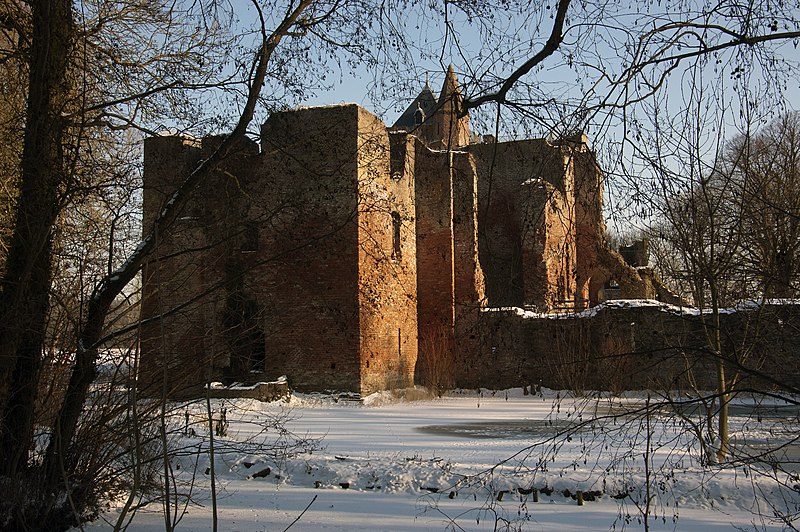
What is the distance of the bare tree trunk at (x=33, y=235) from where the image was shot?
615 centimetres

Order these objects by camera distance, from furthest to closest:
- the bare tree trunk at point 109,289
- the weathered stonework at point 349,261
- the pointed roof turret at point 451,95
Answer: the weathered stonework at point 349,261
the bare tree trunk at point 109,289
the pointed roof turret at point 451,95

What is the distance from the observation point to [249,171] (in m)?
10.8

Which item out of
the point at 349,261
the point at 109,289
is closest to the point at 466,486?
the point at 109,289

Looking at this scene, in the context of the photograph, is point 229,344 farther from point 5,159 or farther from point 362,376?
point 362,376

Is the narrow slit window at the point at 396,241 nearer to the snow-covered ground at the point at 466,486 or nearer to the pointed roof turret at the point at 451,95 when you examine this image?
the snow-covered ground at the point at 466,486

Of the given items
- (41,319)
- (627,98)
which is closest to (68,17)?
(41,319)

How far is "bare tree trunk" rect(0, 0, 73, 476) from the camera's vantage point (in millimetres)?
6148

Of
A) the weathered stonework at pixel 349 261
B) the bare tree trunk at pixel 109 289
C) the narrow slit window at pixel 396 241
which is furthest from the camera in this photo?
A: the narrow slit window at pixel 396 241

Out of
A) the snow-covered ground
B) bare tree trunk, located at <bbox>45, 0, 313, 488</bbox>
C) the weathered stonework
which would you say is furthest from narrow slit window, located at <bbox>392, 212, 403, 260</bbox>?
bare tree trunk, located at <bbox>45, 0, 313, 488</bbox>

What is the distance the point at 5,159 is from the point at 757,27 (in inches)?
353

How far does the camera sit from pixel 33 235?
6.25 m

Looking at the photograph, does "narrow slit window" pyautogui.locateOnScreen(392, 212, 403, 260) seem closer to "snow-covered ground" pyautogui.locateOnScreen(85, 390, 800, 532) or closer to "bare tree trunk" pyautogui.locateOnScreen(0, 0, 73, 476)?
"snow-covered ground" pyautogui.locateOnScreen(85, 390, 800, 532)

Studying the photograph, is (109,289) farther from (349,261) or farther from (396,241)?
(396,241)

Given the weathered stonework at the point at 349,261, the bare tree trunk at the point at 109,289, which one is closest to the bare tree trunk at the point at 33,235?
the bare tree trunk at the point at 109,289
